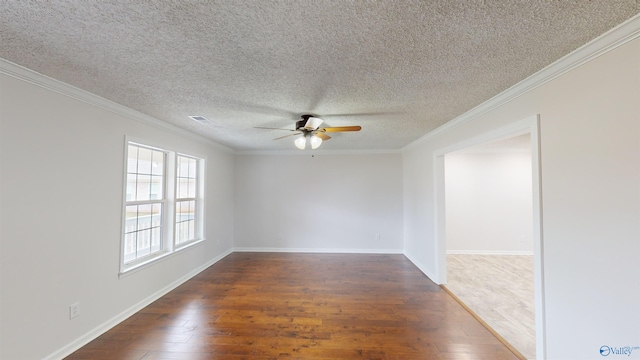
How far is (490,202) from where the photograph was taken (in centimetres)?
540

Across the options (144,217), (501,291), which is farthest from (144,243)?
(501,291)

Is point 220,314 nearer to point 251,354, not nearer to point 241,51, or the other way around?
point 251,354

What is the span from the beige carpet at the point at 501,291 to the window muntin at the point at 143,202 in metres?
4.48

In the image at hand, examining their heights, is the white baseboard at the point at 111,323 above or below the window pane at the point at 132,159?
below

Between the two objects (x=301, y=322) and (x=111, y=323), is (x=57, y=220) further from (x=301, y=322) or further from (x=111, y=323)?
(x=301, y=322)

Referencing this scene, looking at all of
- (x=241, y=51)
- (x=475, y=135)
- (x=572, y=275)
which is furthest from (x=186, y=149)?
(x=572, y=275)

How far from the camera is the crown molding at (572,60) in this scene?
1.26m

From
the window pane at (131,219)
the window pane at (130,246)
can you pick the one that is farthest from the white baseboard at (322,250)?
the window pane at (131,219)

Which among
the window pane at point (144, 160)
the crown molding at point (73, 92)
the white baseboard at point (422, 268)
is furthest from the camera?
the white baseboard at point (422, 268)

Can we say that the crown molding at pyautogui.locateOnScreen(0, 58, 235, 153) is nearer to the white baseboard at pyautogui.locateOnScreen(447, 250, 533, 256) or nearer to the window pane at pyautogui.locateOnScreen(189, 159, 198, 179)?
the window pane at pyautogui.locateOnScreen(189, 159, 198, 179)

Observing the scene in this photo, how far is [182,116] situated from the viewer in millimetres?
2955

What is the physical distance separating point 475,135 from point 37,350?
15.2 feet

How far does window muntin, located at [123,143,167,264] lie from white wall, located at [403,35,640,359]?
4269 mm

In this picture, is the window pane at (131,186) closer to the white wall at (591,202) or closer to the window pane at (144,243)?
the window pane at (144,243)
